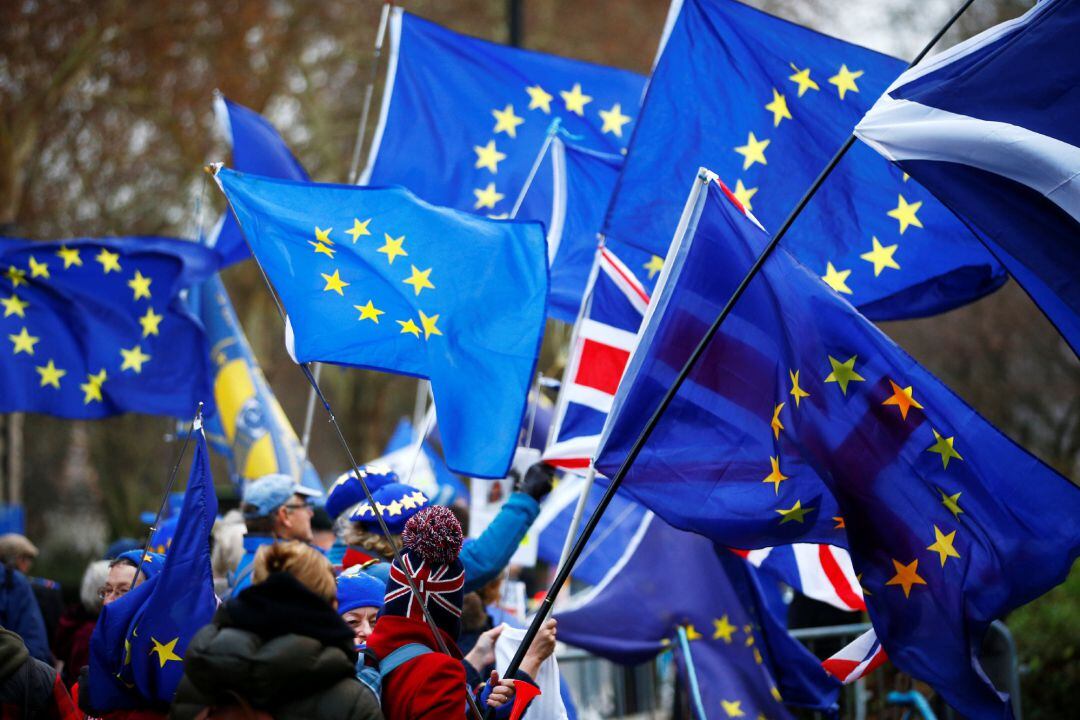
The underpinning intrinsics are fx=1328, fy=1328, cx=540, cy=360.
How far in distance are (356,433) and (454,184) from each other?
17542mm

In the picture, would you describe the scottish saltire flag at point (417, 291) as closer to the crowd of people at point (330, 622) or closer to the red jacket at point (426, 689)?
the crowd of people at point (330, 622)

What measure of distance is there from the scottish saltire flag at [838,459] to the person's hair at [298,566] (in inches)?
55.0

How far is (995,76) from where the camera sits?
4.66 m

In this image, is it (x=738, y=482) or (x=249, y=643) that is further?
(x=738, y=482)

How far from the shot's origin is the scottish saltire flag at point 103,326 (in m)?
7.65

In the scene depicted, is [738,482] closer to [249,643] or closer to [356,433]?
[249,643]

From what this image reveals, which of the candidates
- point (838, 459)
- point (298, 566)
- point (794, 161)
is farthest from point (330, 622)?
point (794, 161)

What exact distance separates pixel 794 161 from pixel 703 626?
7.70ft

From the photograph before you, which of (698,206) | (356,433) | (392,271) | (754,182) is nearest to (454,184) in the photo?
(754,182)

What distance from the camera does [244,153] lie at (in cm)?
841

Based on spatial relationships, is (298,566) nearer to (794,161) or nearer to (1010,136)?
(1010,136)

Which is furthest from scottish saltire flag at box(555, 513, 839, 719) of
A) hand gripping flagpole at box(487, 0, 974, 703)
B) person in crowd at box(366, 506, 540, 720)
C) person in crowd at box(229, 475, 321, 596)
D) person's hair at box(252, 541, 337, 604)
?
→ person's hair at box(252, 541, 337, 604)

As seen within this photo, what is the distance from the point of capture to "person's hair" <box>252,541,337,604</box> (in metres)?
3.50

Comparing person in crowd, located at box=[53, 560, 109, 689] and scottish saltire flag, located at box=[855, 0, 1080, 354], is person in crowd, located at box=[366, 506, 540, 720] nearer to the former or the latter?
person in crowd, located at box=[53, 560, 109, 689]
